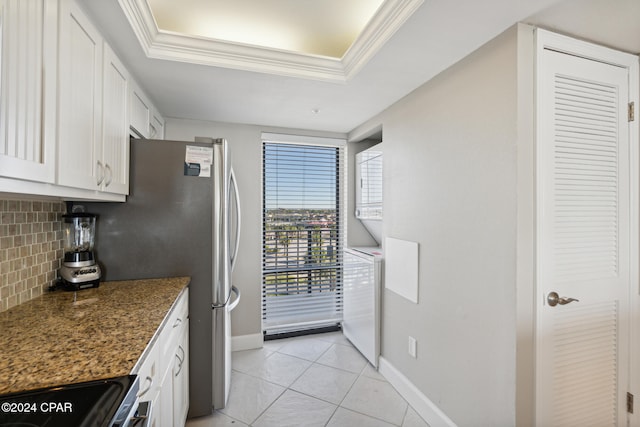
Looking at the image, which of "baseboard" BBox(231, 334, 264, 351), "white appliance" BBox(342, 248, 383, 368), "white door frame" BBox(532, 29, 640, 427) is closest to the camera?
"white door frame" BBox(532, 29, 640, 427)

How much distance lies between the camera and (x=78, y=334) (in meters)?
1.00

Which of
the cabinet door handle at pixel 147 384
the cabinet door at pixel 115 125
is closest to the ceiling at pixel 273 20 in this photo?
the cabinet door at pixel 115 125

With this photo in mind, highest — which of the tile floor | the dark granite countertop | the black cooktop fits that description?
the dark granite countertop

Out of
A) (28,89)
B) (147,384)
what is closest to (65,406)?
(147,384)

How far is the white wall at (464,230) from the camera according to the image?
134 cm

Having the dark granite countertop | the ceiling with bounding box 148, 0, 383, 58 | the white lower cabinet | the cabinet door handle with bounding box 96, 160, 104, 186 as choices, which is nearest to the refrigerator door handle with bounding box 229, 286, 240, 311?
the white lower cabinet

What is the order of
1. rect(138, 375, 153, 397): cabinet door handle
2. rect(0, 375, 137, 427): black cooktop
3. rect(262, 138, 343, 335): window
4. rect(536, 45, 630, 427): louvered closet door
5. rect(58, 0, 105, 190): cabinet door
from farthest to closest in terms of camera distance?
rect(262, 138, 343, 335): window
rect(536, 45, 630, 427): louvered closet door
rect(58, 0, 105, 190): cabinet door
rect(138, 375, 153, 397): cabinet door handle
rect(0, 375, 137, 427): black cooktop

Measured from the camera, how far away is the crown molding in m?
1.32

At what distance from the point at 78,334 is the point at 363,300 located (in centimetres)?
212

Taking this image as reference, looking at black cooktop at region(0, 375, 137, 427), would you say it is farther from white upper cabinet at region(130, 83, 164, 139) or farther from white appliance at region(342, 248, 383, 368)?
white appliance at region(342, 248, 383, 368)

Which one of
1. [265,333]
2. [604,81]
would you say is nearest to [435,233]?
[604,81]

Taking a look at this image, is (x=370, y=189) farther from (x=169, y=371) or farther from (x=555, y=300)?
(x=169, y=371)

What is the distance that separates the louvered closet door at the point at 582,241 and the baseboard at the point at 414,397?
59 cm

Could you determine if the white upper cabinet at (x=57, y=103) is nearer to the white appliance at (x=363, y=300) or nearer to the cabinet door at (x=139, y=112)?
the cabinet door at (x=139, y=112)
